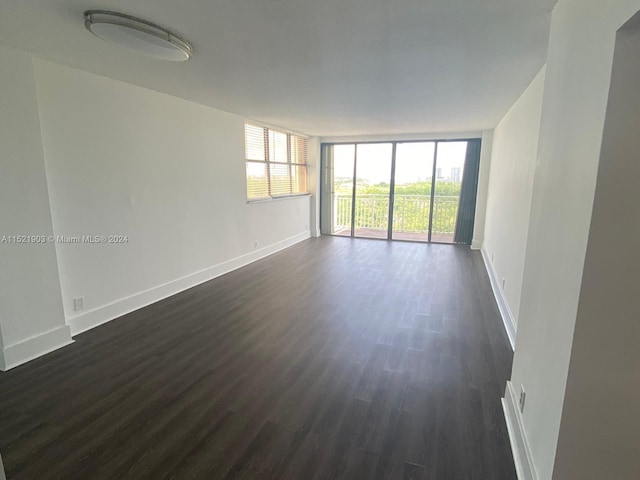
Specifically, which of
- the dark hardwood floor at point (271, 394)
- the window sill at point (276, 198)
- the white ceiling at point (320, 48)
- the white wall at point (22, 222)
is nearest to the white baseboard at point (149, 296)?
the dark hardwood floor at point (271, 394)

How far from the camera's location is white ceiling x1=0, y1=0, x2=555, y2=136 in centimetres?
171

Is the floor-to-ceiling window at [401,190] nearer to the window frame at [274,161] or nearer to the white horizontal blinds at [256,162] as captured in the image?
the window frame at [274,161]

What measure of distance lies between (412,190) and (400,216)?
0.67m

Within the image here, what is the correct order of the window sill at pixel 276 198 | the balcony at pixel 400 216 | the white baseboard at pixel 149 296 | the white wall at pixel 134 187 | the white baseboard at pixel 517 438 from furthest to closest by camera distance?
1. the balcony at pixel 400 216
2. the window sill at pixel 276 198
3. the white baseboard at pixel 149 296
4. the white wall at pixel 134 187
5. the white baseboard at pixel 517 438

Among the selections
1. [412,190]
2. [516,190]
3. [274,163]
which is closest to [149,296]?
[274,163]

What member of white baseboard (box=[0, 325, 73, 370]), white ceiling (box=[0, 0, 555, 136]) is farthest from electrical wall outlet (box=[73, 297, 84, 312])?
white ceiling (box=[0, 0, 555, 136])

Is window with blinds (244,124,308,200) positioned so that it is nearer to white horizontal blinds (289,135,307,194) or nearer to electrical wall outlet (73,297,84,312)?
white horizontal blinds (289,135,307,194)

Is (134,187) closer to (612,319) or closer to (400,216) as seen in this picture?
(612,319)

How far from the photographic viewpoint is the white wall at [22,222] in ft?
7.65

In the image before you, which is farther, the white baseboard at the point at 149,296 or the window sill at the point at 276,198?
the window sill at the point at 276,198

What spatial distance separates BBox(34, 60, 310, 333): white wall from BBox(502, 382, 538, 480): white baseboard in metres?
3.43

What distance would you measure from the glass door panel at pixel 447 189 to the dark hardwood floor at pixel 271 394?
11.3 ft

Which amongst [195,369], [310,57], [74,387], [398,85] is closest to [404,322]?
[195,369]

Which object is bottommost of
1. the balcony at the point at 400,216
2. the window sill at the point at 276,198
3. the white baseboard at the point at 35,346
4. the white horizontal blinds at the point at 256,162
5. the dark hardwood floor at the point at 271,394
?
the dark hardwood floor at the point at 271,394
